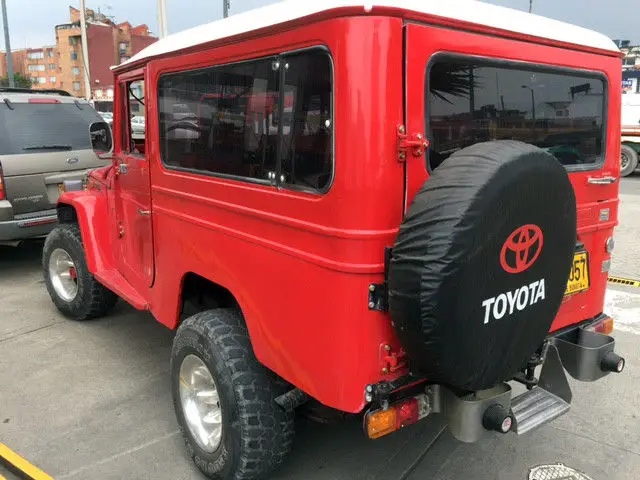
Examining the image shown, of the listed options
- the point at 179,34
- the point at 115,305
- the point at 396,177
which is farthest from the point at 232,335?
the point at 115,305

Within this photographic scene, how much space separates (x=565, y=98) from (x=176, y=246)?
2174mm

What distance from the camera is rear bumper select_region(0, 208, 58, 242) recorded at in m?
5.89

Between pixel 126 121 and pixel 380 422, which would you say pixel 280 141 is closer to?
pixel 380 422

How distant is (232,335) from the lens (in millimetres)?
2691

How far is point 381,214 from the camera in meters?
2.03

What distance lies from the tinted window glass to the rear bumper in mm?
5208

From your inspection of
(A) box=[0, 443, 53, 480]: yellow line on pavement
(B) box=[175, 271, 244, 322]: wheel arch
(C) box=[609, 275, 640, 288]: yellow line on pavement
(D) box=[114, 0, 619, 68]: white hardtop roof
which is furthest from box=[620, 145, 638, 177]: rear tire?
(A) box=[0, 443, 53, 480]: yellow line on pavement

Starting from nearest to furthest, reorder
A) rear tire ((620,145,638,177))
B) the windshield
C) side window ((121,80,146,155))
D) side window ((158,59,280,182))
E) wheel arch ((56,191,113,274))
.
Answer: side window ((158,59,280,182)) < side window ((121,80,146,155)) < wheel arch ((56,191,113,274)) < the windshield < rear tire ((620,145,638,177))

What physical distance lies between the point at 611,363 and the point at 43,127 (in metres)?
6.14

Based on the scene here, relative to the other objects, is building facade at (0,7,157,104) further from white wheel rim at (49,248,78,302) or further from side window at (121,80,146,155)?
side window at (121,80,146,155)

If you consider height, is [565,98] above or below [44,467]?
above

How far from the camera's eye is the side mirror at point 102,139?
4.12 meters

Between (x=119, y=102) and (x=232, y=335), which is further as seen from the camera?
(x=119, y=102)

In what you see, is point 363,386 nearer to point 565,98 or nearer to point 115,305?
point 565,98
